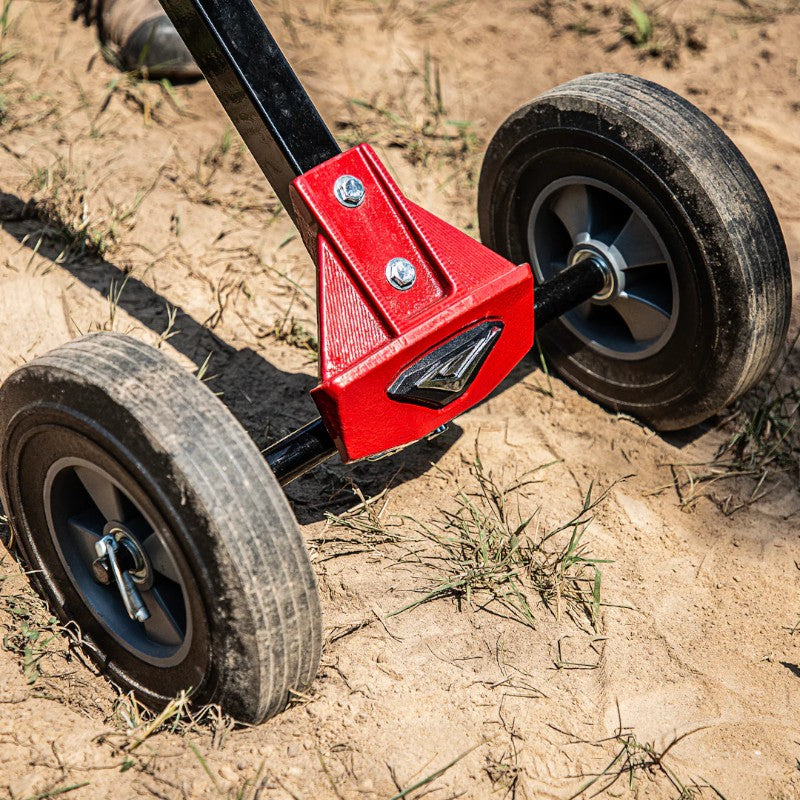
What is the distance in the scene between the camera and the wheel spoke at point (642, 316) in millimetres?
2783

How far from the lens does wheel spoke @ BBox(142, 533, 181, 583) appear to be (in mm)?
1971

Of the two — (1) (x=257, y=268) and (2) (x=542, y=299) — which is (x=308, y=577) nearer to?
(2) (x=542, y=299)

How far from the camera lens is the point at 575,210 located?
2.88 meters

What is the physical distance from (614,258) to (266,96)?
3.79 feet

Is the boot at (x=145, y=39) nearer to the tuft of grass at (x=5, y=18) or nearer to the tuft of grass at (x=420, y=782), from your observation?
the tuft of grass at (x=5, y=18)

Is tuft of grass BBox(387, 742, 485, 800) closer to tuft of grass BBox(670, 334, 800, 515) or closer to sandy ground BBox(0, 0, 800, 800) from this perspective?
sandy ground BBox(0, 0, 800, 800)

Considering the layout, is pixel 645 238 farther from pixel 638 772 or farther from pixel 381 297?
pixel 638 772

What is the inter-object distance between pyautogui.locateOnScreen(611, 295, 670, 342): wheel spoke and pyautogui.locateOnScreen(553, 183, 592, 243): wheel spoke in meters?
0.24

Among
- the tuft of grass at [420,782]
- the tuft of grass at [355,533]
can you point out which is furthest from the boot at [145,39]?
the tuft of grass at [420,782]

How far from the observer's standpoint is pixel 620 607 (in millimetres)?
2420

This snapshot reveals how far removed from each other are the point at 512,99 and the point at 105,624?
312cm

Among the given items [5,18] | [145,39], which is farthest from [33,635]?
[5,18]

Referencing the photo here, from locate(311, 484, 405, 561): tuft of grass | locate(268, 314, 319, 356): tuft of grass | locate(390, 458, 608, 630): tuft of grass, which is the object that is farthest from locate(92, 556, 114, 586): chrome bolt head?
locate(268, 314, 319, 356): tuft of grass

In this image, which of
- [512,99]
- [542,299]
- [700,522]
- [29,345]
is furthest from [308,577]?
[512,99]
